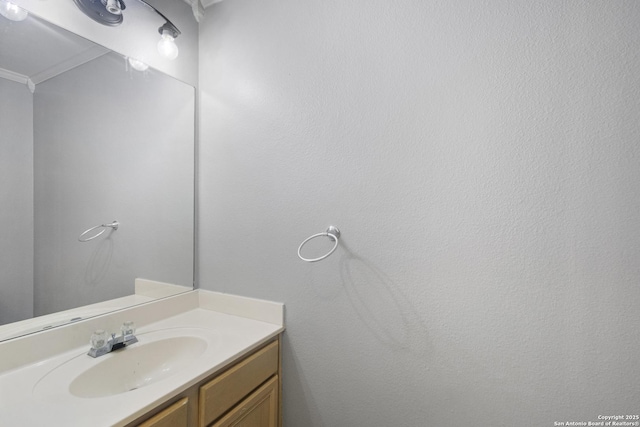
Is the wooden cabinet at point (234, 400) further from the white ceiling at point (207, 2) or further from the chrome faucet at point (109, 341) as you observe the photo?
the white ceiling at point (207, 2)

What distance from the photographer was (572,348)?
0.91m

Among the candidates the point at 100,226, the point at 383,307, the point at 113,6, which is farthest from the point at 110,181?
the point at 383,307

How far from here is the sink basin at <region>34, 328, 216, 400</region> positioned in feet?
3.07

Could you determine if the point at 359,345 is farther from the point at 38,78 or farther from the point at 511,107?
the point at 38,78

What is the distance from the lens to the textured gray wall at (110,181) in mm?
1092

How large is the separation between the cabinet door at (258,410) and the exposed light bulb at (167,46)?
5.56 feet

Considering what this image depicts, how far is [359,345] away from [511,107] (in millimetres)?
1089

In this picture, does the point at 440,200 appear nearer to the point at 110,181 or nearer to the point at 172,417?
the point at 172,417

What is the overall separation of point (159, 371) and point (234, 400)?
1.24ft

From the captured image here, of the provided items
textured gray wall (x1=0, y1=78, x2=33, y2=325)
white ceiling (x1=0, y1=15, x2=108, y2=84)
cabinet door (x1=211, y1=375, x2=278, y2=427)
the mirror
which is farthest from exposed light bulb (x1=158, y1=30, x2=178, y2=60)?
cabinet door (x1=211, y1=375, x2=278, y2=427)

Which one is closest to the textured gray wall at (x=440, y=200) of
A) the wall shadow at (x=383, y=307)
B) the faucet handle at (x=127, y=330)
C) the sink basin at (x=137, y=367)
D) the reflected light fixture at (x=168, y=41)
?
the wall shadow at (x=383, y=307)

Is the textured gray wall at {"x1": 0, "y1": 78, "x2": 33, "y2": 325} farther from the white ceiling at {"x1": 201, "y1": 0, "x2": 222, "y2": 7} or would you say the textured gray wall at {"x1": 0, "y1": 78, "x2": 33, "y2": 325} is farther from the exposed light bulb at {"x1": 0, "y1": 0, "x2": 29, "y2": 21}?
the white ceiling at {"x1": 201, "y1": 0, "x2": 222, "y2": 7}

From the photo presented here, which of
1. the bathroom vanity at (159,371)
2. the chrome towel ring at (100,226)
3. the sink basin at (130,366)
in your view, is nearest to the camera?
the bathroom vanity at (159,371)

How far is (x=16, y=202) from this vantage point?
100 cm
